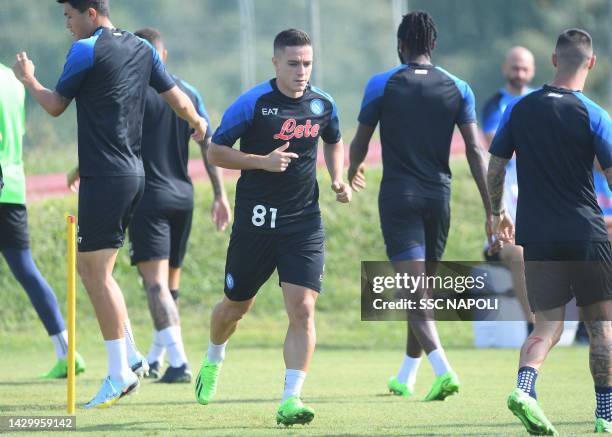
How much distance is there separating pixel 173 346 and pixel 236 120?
8.98 ft

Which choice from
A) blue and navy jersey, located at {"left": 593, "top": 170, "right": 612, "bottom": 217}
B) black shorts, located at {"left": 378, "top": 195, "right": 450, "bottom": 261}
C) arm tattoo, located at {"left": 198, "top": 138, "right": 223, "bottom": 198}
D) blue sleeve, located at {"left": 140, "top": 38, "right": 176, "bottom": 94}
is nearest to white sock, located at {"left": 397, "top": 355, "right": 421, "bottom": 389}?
black shorts, located at {"left": 378, "top": 195, "right": 450, "bottom": 261}

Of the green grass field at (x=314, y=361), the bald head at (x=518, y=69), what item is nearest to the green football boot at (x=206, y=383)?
the green grass field at (x=314, y=361)

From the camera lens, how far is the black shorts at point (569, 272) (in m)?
6.61

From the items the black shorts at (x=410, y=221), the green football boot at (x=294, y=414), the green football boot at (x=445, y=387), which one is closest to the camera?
the green football boot at (x=294, y=414)

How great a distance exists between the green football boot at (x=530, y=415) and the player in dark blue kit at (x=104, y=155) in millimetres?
2514

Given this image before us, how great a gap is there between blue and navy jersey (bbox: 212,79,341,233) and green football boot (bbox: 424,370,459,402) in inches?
65.8

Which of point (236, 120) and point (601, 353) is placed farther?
point (236, 120)

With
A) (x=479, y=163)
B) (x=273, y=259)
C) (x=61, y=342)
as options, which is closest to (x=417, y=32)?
(x=479, y=163)

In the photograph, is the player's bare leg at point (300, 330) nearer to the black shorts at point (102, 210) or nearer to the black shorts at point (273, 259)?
the black shorts at point (273, 259)

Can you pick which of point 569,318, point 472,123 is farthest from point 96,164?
point 569,318

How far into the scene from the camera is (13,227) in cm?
922

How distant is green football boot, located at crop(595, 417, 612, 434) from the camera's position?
257 inches

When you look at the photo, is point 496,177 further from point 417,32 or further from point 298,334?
point 417,32

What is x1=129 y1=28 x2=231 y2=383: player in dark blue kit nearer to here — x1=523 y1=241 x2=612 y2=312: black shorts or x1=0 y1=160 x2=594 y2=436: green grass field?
x1=0 y1=160 x2=594 y2=436: green grass field
